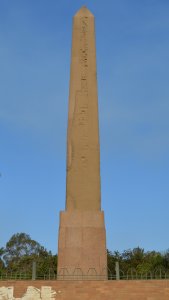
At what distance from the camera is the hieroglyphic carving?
26.6ft

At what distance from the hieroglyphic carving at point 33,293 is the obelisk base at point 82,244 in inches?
42.9

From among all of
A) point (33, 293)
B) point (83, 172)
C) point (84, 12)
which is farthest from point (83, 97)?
point (33, 293)

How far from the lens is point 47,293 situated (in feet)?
26.7

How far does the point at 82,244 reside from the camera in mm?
9750

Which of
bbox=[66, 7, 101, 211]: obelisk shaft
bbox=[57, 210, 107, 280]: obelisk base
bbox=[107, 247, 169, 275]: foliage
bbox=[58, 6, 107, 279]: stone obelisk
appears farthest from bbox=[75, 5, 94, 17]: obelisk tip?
bbox=[107, 247, 169, 275]: foliage

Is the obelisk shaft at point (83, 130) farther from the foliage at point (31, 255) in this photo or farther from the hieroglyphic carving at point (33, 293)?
the foliage at point (31, 255)

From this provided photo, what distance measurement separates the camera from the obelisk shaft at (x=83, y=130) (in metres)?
10.5

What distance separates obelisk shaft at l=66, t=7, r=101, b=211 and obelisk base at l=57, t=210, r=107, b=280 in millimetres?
320

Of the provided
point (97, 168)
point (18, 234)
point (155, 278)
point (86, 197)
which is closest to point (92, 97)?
point (97, 168)

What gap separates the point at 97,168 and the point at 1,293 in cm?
403

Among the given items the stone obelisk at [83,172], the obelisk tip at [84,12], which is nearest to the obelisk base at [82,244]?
the stone obelisk at [83,172]

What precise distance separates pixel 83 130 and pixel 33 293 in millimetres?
4487

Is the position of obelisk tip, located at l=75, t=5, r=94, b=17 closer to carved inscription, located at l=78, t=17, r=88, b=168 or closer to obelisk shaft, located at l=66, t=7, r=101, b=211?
carved inscription, located at l=78, t=17, r=88, b=168

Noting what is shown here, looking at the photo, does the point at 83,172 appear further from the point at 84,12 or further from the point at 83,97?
the point at 84,12
